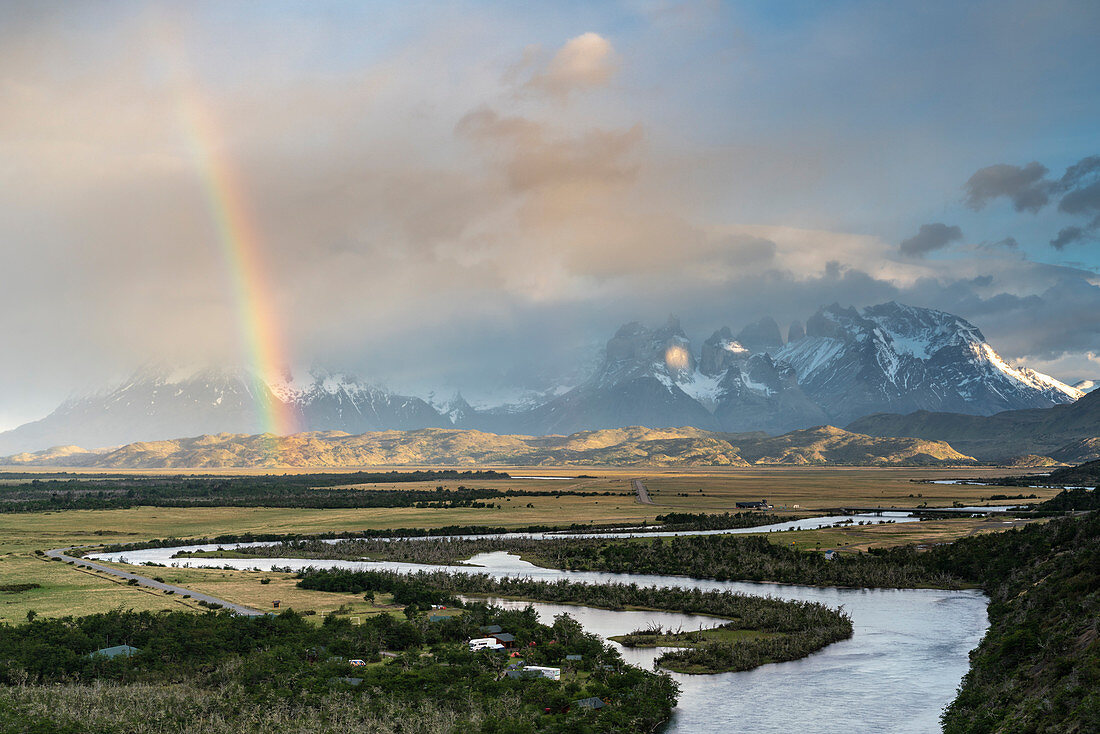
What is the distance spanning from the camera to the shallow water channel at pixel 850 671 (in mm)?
60000

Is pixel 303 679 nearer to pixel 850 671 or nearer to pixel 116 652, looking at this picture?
pixel 116 652

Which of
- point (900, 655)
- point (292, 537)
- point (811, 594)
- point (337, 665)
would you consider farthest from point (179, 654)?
point (292, 537)

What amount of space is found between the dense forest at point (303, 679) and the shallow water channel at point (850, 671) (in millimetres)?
5201

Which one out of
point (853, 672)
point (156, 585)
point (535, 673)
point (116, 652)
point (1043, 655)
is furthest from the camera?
point (156, 585)

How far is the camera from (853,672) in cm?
7219

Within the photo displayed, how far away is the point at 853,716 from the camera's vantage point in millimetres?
60594

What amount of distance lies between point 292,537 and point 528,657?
369 ft

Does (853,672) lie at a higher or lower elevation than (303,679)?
lower

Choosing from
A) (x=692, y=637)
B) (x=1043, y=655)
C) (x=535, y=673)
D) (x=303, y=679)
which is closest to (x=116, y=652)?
(x=303, y=679)

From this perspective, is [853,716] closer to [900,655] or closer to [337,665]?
[900,655]

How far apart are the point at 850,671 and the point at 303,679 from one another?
4506 cm

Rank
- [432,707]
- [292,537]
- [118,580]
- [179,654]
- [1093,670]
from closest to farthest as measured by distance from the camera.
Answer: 1. [1093,670]
2. [432,707]
3. [179,654]
4. [118,580]
5. [292,537]

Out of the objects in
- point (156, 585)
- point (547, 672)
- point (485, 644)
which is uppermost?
point (156, 585)

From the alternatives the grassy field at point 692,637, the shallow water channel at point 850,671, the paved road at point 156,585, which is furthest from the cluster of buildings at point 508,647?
the paved road at point 156,585
